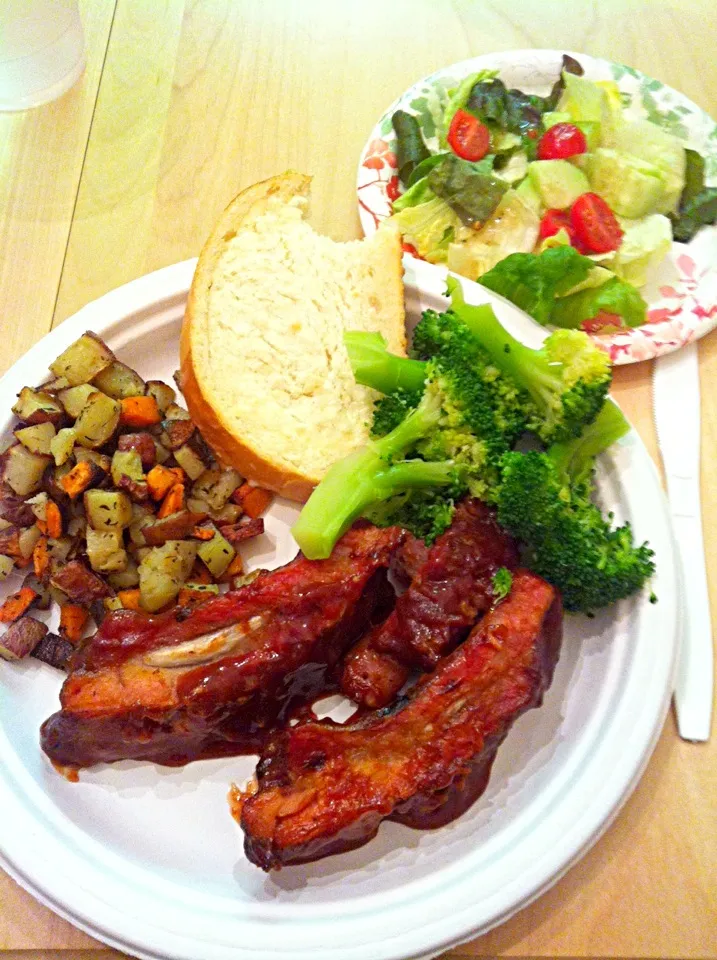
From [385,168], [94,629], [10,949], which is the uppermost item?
[385,168]

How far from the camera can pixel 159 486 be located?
2531 millimetres

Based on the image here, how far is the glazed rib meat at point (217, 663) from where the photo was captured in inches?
86.7

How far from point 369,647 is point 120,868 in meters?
1.01

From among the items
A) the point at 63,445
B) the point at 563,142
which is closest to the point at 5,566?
the point at 63,445

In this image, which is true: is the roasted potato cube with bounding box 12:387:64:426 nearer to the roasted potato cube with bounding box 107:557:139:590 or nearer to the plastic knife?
the roasted potato cube with bounding box 107:557:139:590

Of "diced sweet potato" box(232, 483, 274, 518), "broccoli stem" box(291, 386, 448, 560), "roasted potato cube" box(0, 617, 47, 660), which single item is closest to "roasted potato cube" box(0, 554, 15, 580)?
"roasted potato cube" box(0, 617, 47, 660)

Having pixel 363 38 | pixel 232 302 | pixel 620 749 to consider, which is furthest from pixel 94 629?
pixel 363 38

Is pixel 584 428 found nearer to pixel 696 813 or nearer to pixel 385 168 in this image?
pixel 696 813

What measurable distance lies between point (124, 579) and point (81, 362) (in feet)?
2.55

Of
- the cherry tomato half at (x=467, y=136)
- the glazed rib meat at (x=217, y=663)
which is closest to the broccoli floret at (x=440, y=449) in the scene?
the glazed rib meat at (x=217, y=663)

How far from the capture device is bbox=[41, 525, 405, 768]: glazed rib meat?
86.7 inches

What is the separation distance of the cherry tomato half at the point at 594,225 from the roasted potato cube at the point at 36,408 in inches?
87.3

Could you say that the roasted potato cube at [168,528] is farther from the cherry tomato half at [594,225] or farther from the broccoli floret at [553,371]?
the cherry tomato half at [594,225]

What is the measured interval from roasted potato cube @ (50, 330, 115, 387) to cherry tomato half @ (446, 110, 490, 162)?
180cm
